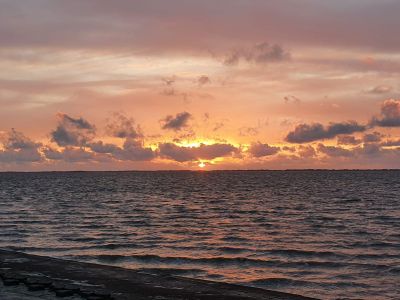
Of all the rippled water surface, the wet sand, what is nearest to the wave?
the rippled water surface

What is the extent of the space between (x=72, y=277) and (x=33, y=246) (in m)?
14.6

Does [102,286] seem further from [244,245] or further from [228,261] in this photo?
[244,245]

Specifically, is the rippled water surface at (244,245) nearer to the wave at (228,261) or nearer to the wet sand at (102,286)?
the wave at (228,261)

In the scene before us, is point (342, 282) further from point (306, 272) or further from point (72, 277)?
point (72, 277)

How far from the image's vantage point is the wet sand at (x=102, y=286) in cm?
2172

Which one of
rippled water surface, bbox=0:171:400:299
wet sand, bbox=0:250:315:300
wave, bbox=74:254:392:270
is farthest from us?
wave, bbox=74:254:392:270

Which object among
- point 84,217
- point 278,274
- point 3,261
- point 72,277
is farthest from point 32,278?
point 84,217

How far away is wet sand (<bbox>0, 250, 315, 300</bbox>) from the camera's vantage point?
21.7 metres

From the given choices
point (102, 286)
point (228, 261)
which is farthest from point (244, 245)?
point (102, 286)

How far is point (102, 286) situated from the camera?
941 inches

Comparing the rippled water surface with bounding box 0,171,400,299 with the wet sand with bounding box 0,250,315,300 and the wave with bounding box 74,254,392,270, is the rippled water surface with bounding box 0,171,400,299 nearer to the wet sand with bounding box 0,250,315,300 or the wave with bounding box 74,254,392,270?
the wave with bounding box 74,254,392,270

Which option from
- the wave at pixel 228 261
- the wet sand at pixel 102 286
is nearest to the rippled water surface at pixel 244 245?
the wave at pixel 228 261

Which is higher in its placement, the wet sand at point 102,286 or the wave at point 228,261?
the wet sand at point 102,286

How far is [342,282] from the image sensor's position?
27.0 meters
